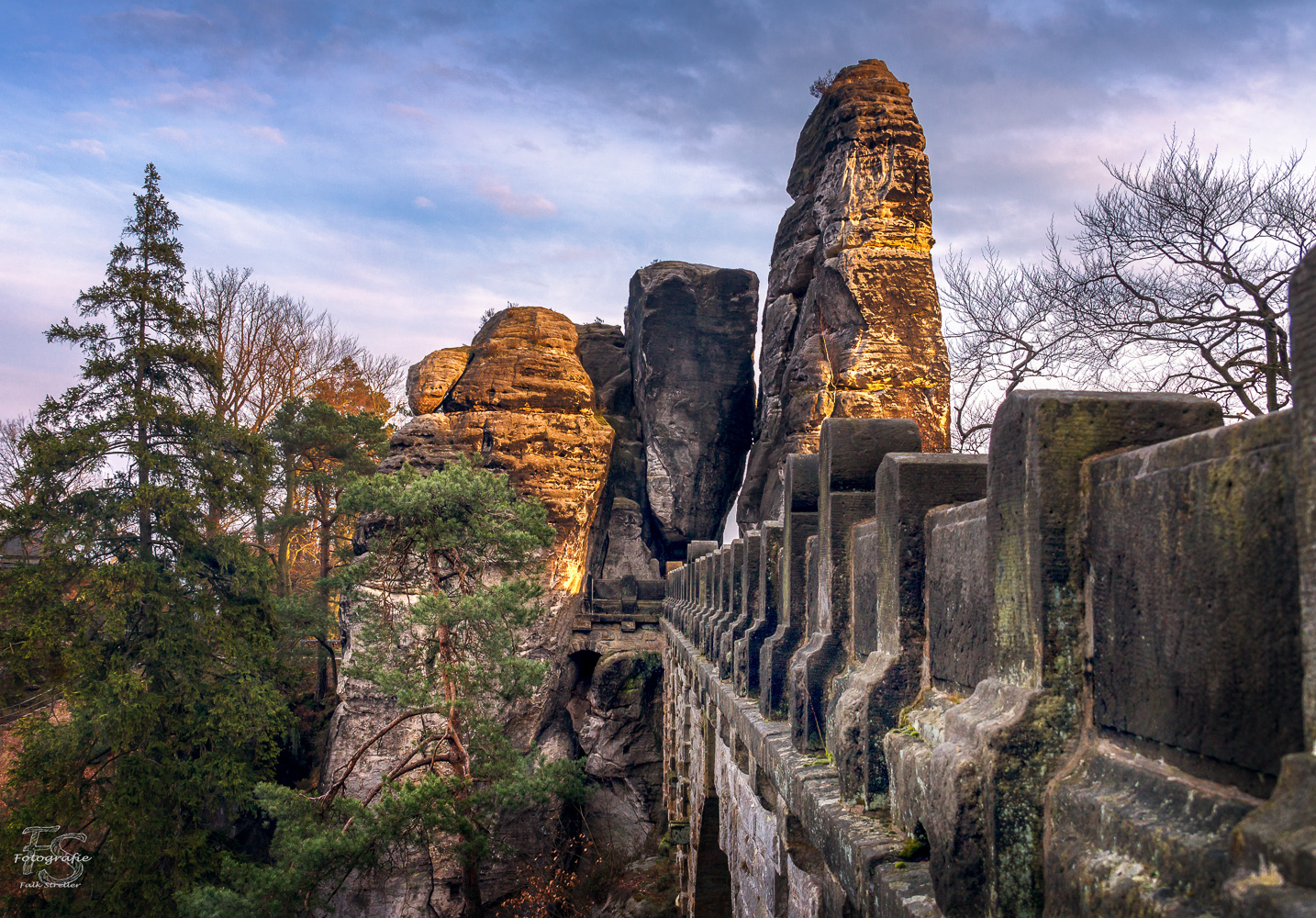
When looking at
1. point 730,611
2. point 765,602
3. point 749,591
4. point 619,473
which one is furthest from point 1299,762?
point 619,473

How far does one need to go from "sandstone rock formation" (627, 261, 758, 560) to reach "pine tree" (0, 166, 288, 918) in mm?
12861

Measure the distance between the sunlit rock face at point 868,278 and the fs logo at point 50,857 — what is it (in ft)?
46.7

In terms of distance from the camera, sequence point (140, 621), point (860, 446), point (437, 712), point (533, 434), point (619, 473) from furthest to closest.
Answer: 1. point (619, 473)
2. point (533, 434)
3. point (140, 621)
4. point (437, 712)
5. point (860, 446)

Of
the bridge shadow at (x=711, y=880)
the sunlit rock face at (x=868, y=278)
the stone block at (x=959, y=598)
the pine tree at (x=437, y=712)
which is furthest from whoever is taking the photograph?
the sunlit rock face at (x=868, y=278)

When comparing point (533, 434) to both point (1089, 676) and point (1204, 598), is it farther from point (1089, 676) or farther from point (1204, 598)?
point (1204, 598)

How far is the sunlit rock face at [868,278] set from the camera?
63.3 ft

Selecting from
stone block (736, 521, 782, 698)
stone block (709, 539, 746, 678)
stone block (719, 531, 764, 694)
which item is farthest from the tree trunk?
stone block (736, 521, 782, 698)

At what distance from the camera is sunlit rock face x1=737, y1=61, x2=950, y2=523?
759 inches

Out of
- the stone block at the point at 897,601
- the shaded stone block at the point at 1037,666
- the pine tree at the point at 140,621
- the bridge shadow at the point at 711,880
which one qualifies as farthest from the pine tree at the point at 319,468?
the shaded stone block at the point at 1037,666

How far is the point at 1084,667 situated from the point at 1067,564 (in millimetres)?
179

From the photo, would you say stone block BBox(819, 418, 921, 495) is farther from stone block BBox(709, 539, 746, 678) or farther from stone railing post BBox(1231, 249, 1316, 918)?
stone block BBox(709, 539, 746, 678)

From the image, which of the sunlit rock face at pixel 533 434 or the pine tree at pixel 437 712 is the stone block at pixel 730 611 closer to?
the pine tree at pixel 437 712

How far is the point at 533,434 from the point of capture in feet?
74.9

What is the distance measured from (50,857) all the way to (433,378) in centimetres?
1356
